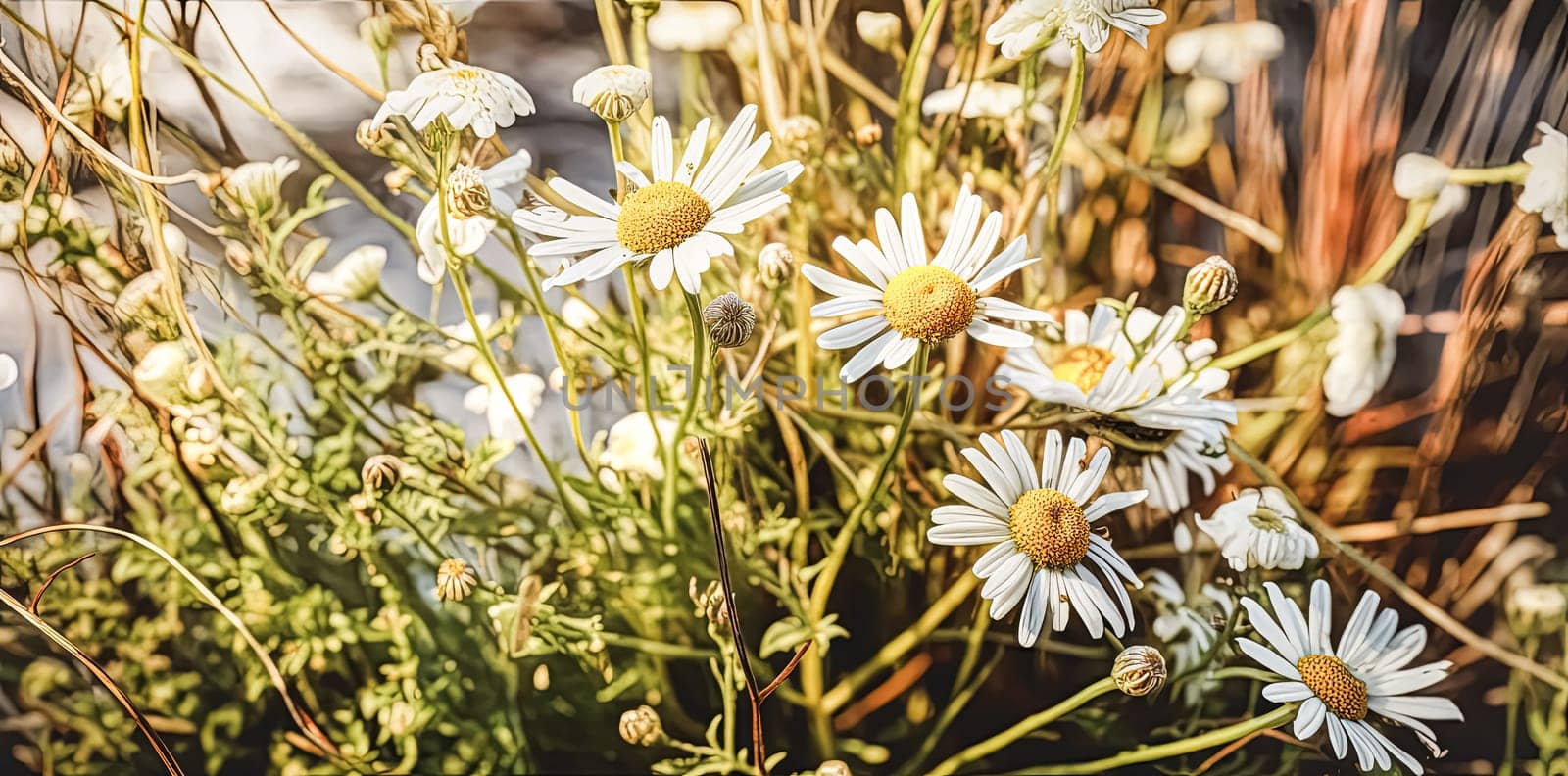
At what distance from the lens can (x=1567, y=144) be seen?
61 centimetres

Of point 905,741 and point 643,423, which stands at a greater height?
point 643,423

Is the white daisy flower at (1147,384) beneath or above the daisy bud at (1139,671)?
above

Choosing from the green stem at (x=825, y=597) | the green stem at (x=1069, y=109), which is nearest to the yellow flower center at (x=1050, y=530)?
the green stem at (x=825, y=597)

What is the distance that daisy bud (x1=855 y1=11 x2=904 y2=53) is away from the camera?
0.61 metres

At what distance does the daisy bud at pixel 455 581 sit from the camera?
632mm

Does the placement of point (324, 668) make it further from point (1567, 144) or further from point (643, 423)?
point (1567, 144)

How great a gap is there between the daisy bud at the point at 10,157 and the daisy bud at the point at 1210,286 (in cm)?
87

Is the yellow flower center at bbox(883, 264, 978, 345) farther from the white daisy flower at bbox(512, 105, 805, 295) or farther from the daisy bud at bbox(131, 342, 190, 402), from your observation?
the daisy bud at bbox(131, 342, 190, 402)

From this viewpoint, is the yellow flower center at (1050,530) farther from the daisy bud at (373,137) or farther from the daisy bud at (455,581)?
the daisy bud at (373,137)

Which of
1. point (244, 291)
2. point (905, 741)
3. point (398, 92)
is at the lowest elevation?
point (905, 741)

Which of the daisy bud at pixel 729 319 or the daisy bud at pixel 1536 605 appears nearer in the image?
the daisy bud at pixel 729 319

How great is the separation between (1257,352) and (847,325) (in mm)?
324

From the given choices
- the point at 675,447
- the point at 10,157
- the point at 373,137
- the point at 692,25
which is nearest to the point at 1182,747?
the point at 675,447

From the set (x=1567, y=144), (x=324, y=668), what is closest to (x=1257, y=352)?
(x=1567, y=144)
